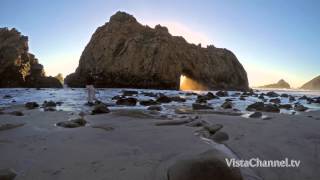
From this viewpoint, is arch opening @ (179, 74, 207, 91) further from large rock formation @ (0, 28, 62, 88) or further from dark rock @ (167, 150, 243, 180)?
dark rock @ (167, 150, 243, 180)

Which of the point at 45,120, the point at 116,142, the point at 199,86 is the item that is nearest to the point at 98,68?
the point at 199,86

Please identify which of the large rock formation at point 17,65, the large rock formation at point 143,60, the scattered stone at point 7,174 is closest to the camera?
the scattered stone at point 7,174

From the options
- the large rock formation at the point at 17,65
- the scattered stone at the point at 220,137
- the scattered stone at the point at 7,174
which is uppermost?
the large rock formation at the point at 17,65

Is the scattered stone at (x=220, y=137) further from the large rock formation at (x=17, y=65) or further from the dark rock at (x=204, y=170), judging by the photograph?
the large rock formation at (x=17, y=65)

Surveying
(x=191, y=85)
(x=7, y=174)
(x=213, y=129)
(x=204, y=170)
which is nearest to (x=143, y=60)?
(x=191, y=85)

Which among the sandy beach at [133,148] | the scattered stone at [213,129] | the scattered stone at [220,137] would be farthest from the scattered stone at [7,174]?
the scattered stone at [213,129]

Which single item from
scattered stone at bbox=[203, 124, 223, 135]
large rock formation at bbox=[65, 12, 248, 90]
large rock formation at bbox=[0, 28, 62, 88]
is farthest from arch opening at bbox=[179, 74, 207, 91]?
scattered stone at bbox=[203, 124, 223, 135]

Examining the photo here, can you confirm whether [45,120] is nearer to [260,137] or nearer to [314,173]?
[260,137]

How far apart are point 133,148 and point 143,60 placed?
53.7 meters

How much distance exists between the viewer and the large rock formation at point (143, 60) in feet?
191

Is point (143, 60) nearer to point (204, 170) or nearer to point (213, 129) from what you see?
point (213, 129)

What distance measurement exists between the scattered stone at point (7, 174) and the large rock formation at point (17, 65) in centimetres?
5603

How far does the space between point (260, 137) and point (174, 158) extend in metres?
2.45

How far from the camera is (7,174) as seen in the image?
12.7ft
